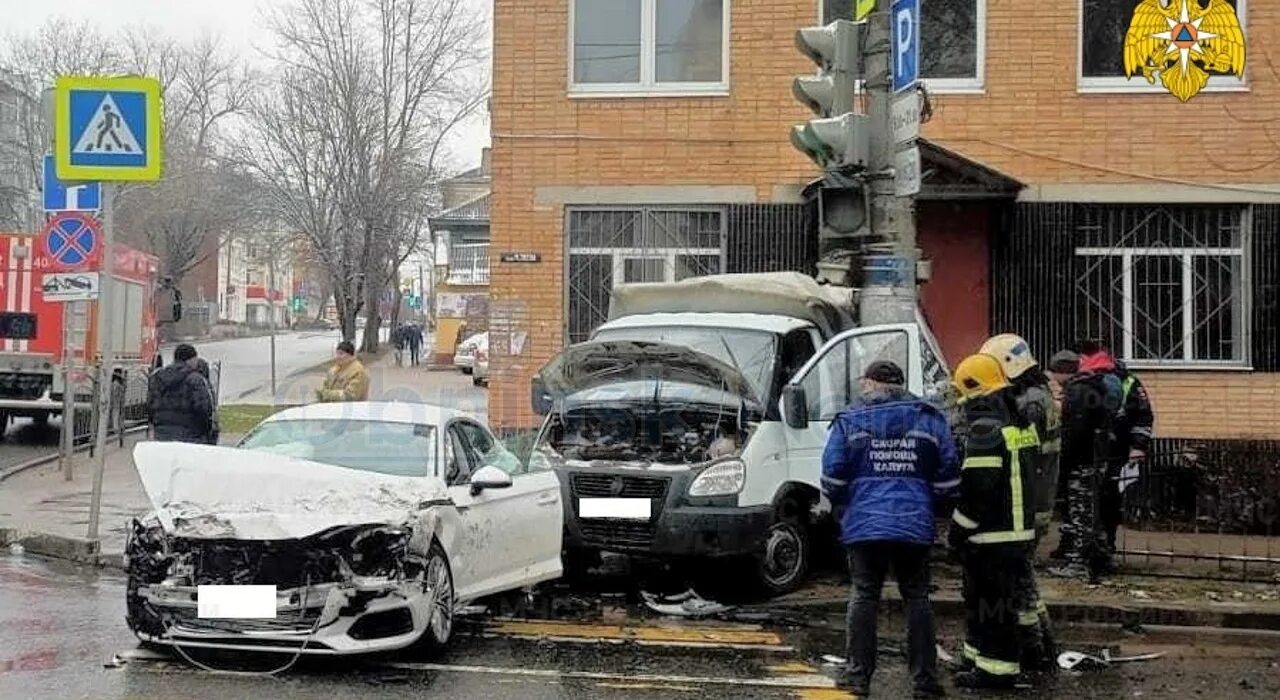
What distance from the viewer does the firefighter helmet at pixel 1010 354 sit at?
24.4 ft

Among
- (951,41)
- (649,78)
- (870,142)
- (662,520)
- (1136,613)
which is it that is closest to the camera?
(1136,613)

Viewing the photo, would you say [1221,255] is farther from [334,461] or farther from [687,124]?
[334,461]

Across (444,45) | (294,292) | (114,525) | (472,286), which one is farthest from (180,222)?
(114,525)

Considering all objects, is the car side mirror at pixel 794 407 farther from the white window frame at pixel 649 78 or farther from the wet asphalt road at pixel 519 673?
the white window frame at pixel 649 78

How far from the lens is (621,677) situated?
7.23 meters

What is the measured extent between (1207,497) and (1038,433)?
5.85 m

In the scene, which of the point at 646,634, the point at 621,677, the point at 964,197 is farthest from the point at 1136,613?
the point at 964,197

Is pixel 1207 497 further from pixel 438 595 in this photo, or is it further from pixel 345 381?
pixel 345 381

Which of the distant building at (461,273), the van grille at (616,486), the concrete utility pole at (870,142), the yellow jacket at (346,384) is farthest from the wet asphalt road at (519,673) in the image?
the distant building at (461,273)

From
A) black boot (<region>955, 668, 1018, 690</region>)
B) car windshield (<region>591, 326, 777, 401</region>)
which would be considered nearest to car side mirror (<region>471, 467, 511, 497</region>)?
car windshield (<region>591, 326, 777, 401</region>)

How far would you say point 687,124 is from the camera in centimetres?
1563

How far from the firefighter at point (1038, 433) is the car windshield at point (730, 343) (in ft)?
8.52

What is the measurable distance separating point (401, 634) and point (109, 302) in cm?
529

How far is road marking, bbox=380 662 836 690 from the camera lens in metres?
7.14
